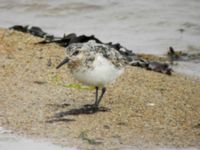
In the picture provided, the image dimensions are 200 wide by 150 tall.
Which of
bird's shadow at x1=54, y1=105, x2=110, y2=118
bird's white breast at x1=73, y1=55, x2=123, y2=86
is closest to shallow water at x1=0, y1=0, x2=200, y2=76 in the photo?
bird's shadow at x1=54, y1=105, x2=110, y2=118

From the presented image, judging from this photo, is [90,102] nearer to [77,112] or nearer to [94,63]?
[77,112]

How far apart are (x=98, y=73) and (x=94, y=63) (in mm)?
125

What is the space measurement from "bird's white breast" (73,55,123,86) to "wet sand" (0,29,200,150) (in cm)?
40

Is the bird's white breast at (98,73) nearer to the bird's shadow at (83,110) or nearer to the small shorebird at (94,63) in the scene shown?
the small shorebird at (94,63)

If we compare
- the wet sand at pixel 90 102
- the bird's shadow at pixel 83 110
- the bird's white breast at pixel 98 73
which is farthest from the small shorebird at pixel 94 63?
the wet sand at pixel 90 102

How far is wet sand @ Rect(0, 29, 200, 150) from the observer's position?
6812mm

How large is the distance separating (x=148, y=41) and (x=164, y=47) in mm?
388

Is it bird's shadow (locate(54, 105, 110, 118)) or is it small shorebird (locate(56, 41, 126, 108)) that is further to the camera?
bird's shadow (locate(54, 105, 110, 118))

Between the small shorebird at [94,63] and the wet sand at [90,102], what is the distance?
0.43 meters

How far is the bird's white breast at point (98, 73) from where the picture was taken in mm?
7395

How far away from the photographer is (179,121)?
24.4ft

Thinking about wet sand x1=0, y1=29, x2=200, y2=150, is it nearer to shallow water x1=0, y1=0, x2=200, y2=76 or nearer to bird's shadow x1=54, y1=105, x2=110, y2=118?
bird's shadow x1=54, y1=105, x2=110, y2=118

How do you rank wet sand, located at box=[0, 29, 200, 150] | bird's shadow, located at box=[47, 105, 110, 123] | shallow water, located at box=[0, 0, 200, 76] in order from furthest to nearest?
shallow water, located at box=[0, 0, 200, 76]
bird's shadow, located at box=[47, 105, 110, 123]
wet sand, located at box=[0, 29, 200, 150]

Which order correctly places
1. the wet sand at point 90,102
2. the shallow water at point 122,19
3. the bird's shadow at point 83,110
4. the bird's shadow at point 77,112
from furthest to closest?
the shallow water at point 122,19, the bird's shadow at point 83,110, the bird's shadow at point 77,112, the wet sand at point 90,102
